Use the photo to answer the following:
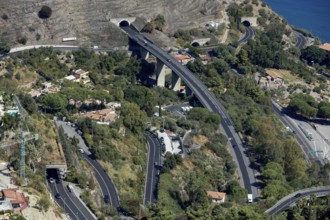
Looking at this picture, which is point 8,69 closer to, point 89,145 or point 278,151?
point 89,145

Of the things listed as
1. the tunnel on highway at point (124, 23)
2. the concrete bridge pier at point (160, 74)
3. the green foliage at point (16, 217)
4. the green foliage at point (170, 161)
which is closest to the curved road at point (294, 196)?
the green foliage at point (170, 161)

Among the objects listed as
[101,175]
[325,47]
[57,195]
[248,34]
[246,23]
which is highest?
[246,23]

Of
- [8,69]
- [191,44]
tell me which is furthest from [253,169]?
[191,44]

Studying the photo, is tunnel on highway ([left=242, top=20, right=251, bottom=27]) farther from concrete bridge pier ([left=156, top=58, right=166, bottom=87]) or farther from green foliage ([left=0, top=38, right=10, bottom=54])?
green foliage ([left=0, top=38, right=10, bottom=54])

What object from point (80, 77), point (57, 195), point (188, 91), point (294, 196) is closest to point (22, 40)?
point (80, 77)

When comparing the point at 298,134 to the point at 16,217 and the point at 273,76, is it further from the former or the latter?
the point at 16,217

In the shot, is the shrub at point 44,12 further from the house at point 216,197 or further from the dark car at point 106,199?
the dark car at point 106,199

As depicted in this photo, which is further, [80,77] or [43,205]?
[80,77]
